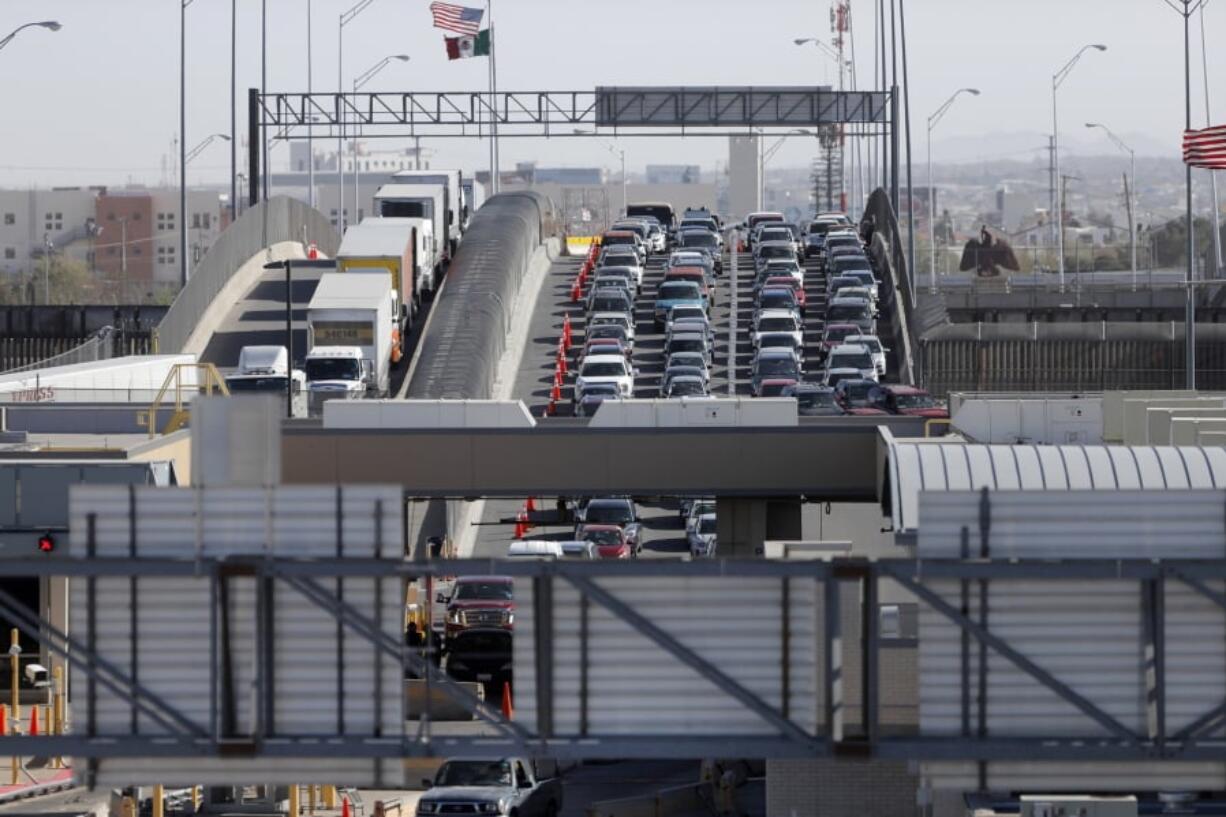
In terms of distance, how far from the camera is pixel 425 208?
266 feet

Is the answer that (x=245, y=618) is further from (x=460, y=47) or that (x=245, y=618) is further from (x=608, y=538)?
(x=460, y=47)


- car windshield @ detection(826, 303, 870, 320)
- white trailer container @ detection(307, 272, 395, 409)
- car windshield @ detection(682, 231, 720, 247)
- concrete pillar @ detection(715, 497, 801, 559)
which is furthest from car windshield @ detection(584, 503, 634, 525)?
car windshield @ detection(682, 231, 720, 247)

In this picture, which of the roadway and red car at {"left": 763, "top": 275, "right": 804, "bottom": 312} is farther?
red car at {"left": 763, "top": 275, "right": 804, "bottom": 312}

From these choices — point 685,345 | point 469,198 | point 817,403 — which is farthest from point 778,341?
point 469,198

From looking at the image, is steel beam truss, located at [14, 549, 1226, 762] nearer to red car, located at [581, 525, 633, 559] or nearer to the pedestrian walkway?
the pedestrian walkway

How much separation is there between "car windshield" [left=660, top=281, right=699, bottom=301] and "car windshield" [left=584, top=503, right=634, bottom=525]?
27.1 m

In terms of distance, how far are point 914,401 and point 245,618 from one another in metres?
41.6

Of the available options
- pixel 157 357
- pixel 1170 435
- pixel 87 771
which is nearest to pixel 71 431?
pixel 157 357

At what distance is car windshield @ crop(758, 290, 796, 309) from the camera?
78.4 meters

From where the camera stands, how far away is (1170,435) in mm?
37000

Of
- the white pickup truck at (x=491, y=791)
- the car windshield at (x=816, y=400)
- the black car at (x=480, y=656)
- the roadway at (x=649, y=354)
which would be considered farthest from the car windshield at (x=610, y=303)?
the white pickup truck at (x=491, y=791)

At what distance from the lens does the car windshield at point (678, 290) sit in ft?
258

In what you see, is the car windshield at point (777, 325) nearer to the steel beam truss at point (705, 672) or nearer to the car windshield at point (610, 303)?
the car windshield at point (610, 303)

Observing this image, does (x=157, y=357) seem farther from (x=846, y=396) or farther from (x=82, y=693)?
(x=82, y=693)
